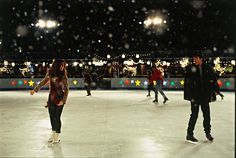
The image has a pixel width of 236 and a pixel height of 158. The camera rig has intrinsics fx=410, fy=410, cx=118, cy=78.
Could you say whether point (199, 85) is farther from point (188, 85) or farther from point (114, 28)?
point (114, 28)

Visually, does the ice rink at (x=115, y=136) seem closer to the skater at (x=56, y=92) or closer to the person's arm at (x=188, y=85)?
the skater at (x=56, y=92)

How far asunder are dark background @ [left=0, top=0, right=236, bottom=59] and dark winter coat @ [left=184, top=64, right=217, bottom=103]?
32975 mm

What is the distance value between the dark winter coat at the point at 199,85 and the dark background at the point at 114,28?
3297cm

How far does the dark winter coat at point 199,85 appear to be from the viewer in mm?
7422

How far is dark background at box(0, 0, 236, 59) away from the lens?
40.9 metres

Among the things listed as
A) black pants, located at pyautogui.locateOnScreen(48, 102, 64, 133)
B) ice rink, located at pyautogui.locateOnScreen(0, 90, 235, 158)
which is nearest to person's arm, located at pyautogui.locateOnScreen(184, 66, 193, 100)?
ice rink, located at pyautogui.locateOnScreen(0, 90, 235, 158)

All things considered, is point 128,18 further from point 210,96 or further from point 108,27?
point 210,96

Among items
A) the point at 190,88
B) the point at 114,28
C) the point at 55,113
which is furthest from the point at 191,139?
the point at 114,28

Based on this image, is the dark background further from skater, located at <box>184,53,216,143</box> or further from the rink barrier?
skater, located at <box>184,53,216,143</box>

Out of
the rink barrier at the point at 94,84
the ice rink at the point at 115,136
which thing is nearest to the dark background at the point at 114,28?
the rink barrier at the point at 94,84

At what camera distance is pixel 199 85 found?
24.4 feet

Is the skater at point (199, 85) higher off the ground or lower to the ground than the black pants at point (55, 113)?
higher

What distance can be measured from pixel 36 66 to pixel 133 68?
8.03m

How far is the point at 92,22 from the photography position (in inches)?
1853
